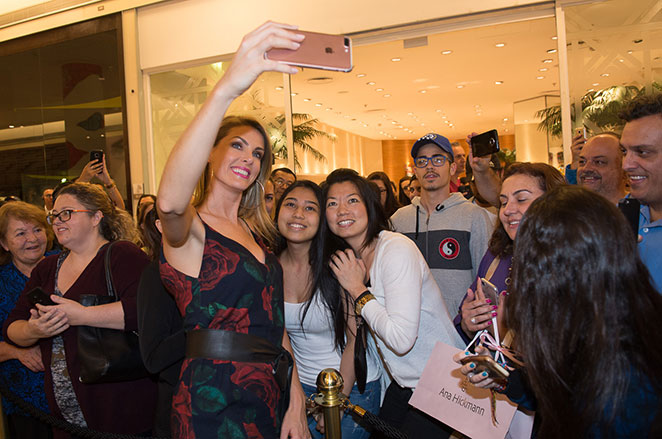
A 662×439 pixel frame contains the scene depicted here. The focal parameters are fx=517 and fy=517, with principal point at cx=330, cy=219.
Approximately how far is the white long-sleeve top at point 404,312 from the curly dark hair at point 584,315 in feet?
3.01

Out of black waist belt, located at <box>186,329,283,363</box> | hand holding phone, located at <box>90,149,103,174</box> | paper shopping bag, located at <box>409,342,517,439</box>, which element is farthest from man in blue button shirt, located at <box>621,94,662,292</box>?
hand holding phone, located at <box>90,149,103,174</box>

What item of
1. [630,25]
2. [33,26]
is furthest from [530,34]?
[33,26]

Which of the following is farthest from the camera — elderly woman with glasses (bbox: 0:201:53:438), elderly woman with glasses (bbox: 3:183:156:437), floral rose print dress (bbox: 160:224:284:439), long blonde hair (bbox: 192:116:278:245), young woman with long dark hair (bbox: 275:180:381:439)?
elderly woman with glasses (bbox: 0:201:53:438)

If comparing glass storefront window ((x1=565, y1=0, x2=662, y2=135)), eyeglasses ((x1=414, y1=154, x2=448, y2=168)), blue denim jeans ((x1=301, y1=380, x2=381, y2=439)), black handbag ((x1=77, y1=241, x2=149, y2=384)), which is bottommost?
blue denim jeans ((x1=301, y1=380, x2=381, y2=439))

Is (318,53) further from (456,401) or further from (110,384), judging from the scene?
(110,384)

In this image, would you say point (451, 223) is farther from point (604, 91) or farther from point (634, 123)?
point (604, 91)

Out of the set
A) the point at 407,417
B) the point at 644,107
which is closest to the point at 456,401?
the point at 407,417

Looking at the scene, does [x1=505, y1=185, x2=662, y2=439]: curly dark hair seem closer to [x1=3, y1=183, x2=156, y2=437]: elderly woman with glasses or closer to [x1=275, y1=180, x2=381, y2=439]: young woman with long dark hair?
[x1=275, y1=180, x2=381, y2=439]: young woman with long dark hair

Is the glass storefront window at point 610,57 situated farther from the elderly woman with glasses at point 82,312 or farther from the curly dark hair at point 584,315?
the elderly woman with glasses at point 82,312

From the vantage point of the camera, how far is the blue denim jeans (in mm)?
2342

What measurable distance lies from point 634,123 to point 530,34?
6.27 m

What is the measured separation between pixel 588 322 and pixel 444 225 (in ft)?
7.30

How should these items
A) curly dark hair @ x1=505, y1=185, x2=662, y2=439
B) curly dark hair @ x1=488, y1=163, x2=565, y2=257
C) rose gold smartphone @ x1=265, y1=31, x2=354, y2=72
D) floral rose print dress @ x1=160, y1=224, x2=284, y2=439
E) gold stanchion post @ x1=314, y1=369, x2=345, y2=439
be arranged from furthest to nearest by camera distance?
curly dark hair @ x1=488, y1=163, x2=565, y2=257 < gold stanchion post @ x1=314, y1=369, x2=345, y2=439 < floral rose print dress @ x1=160, y1=224, x2=284, y2=439 < rose gold smartphone @ x1=265, y1=31, x2=354, y2=72 < curly dark hair @ x1=505, y1=185, x2=662, y2=439

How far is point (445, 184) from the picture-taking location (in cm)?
339
